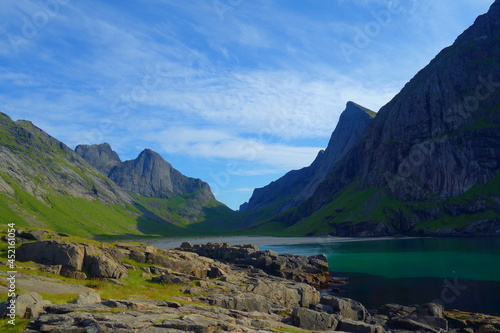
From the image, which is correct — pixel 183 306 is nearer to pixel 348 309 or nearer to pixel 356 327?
pixel 356 327

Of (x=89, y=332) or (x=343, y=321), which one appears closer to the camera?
(x=89, y=332)

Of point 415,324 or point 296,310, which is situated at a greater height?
point 296,310

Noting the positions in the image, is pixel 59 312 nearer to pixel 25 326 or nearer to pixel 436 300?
pixel 25 326

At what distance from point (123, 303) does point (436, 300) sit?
174 feet

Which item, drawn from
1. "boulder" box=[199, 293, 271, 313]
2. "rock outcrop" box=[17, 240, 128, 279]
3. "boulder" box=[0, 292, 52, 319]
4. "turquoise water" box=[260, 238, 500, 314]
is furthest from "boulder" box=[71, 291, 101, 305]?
"turquoise water" box=[260, 238, 500, 314]

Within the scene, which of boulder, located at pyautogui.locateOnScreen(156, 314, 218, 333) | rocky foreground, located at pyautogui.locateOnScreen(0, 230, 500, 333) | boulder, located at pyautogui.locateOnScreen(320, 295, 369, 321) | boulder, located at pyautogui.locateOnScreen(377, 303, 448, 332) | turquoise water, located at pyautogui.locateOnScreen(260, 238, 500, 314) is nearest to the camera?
boulder, located at pyautogui.locateOnScreen(156, 314, 218, 333)

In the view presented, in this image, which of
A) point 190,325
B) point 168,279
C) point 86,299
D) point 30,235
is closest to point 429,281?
point 168,279

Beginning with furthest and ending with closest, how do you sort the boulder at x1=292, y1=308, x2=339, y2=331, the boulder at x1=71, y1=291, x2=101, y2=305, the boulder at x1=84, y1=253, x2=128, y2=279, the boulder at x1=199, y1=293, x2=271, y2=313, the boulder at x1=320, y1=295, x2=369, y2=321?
the boulder at x1=320, y1=295, x2=369, y2=321 < the boulder at x1=84, y1=253, x2=128, y2=279 < the boulder at x1=199, y1=293, x2=271, y2=313 < the boulder at x1=292, y1=308, x2=339, y2=331 < the boulder at x1=71, y1=291, x2=101, y2=305

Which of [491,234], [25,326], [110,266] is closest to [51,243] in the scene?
[110,266]

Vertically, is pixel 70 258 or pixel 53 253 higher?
pixel 53 253

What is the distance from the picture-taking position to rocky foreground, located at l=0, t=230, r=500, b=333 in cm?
2100

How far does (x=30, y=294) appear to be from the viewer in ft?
74.6

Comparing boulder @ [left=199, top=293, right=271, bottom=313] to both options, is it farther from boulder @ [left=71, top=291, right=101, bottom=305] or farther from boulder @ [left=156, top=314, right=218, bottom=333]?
boulder @ [left=156, top=314, right=218, bottom=333]

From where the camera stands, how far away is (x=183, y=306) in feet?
98.9
